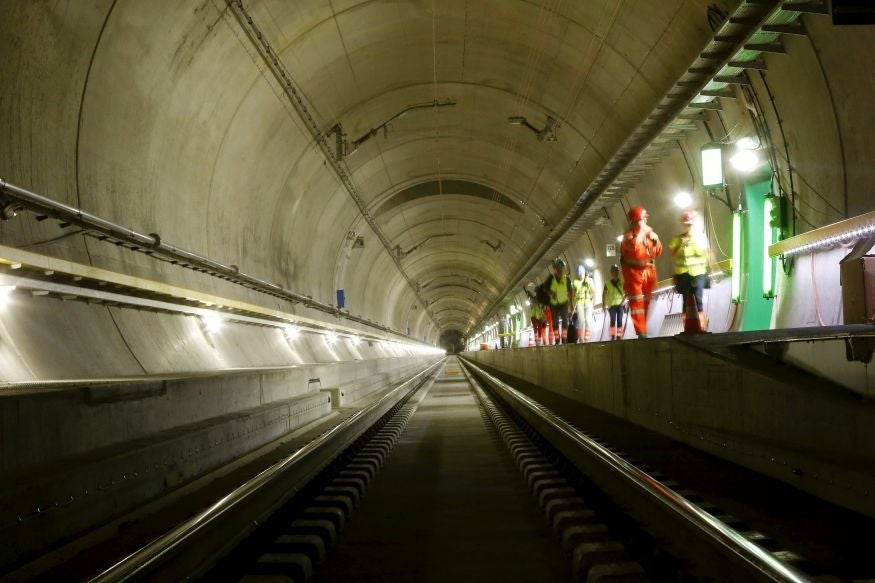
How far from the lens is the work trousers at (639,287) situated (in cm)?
979

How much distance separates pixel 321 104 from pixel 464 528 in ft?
33.9

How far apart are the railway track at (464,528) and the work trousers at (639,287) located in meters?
3.04

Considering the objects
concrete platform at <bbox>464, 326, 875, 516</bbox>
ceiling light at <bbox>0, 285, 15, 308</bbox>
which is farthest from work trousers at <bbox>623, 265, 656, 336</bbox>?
ceiling light at <bbox>0, 285, 15, 308</bbox>

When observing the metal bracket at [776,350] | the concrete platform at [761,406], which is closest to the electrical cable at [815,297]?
the concrete platform at [761,406]

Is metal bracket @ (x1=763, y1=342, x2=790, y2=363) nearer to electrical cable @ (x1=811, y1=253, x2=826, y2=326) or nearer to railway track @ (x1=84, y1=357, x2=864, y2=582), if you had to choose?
railway track @ (x1=84, y1=357, x2=864, y2=582)

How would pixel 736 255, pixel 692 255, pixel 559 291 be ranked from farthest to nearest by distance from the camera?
pixel 559 291
pixel 736 255
pixel 692 255

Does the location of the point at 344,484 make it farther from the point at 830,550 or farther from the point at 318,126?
the point at 318,126

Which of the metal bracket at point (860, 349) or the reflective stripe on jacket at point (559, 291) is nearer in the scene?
the metal bracket at point (860, 349)

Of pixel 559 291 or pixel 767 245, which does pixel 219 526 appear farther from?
pixel 559 291

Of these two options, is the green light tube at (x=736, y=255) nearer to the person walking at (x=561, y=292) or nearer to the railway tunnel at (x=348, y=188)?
the railway tunnel at (x=348, y=188)

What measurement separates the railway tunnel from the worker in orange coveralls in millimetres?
859

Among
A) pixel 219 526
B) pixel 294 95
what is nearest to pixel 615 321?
pixel 294 95

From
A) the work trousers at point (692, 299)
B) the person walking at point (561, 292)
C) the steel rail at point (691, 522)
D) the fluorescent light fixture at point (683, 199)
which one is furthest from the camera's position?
the person walking at point (561, 292)

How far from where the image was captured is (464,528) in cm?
475
